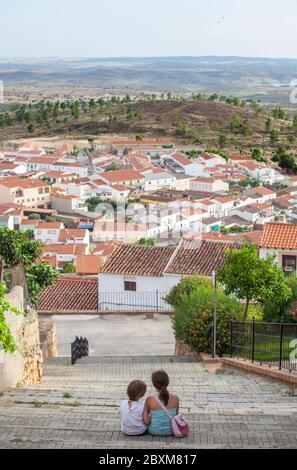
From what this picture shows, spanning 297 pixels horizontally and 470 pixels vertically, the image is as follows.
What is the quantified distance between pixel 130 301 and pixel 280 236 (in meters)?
4.49

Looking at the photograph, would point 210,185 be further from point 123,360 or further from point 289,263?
point 123,360

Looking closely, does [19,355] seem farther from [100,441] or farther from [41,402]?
[100,441]

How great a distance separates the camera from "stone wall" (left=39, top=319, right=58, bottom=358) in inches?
583

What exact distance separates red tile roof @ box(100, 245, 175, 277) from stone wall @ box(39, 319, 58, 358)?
506 cm

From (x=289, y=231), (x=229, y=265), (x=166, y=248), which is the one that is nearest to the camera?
(x=229, y=265)

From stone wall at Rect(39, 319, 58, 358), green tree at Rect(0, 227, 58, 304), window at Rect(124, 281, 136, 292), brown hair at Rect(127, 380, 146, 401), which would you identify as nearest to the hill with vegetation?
window at Rect(124, 281, 136, 292)

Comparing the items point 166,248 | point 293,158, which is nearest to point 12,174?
point 293,158

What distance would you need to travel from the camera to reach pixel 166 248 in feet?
71.9

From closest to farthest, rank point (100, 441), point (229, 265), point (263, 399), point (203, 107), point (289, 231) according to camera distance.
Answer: point (100, 441) → point (263, 399) → point (229, 265) → point (289, 231) → point (203, 107)

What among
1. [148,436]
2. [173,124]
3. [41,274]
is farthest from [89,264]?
[173,124]

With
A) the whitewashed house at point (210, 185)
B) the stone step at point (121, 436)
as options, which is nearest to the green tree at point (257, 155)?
the whitewashed house at point (210, 185)

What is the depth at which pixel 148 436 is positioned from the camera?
6.91 metres

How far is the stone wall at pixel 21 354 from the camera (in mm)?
9641

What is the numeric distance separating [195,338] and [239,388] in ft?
10.2
